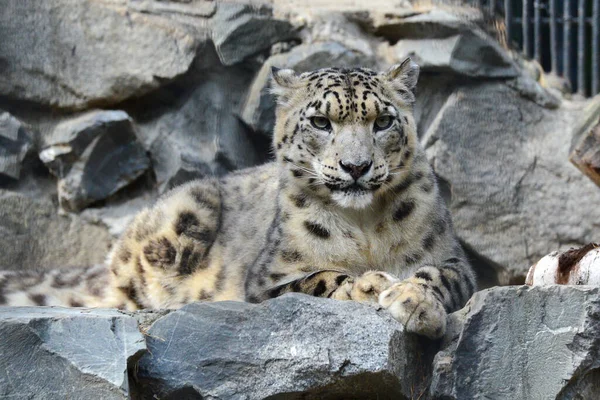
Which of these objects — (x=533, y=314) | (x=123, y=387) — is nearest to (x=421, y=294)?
(x=533, y=314)

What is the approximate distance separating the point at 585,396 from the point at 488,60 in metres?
3.53

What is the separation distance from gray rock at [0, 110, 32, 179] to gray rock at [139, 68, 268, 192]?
2.51ft

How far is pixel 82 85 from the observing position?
6473 millimetres

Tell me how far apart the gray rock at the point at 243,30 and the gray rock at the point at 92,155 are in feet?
2.58

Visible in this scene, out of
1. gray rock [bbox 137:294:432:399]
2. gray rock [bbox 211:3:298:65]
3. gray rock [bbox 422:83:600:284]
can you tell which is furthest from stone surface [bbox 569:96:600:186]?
gray rock [bbox 137:294:432:399]

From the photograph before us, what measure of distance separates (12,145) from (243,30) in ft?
5.41

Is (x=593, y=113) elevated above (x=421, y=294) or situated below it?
below

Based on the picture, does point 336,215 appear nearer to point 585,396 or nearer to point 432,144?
point 585,396

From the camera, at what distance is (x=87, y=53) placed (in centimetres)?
648

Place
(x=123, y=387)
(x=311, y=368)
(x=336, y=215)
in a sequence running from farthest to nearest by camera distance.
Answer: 1. (x=336, y=215)
2. (x=311, y=368)
3. (x=123, y=387)

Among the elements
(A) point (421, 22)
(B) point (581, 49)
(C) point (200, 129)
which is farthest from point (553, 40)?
(C) point (200, 129)

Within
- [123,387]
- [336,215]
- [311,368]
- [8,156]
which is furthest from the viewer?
[8,156]

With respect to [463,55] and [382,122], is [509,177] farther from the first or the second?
[382,122]

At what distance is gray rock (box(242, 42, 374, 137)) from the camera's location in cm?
643
